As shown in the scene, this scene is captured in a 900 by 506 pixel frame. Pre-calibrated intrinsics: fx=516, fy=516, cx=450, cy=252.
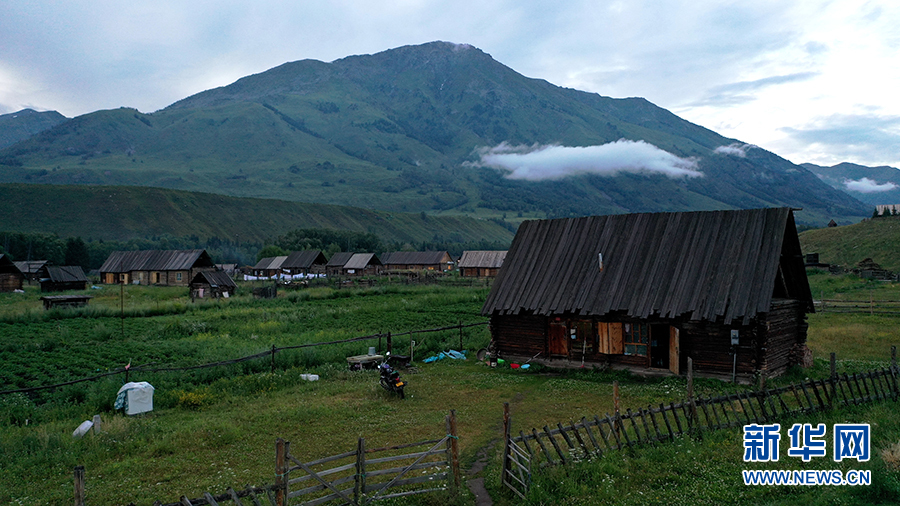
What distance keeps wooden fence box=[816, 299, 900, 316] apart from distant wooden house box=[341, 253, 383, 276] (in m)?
71.4

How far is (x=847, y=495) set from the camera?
870cm

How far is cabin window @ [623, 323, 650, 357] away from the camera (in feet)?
70.2

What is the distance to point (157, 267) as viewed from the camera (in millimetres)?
74250

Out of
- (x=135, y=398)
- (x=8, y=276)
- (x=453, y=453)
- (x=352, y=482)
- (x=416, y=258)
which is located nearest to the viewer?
(x=352, y=482)

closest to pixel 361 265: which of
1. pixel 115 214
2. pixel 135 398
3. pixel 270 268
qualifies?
pixel 270 268

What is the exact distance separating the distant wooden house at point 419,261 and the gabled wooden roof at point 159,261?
41.7m

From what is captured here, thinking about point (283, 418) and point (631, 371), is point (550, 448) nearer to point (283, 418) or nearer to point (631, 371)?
point (283, 418)

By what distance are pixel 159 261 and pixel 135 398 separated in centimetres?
6712

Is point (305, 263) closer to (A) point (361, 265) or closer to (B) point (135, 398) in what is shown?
(A) point (361, 265)

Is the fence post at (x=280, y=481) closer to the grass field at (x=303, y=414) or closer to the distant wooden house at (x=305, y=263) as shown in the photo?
the grass field at (x=303, y=414)

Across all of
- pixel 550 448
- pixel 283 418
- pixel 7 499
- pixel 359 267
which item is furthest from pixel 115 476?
pixel 359 267

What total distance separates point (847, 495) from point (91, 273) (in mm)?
118484

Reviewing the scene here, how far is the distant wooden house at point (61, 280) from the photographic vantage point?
2340 inches

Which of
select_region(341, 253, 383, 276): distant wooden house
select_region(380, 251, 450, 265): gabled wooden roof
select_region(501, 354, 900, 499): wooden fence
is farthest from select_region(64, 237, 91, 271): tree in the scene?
select_region(501, 354, 900, 499): wooden fence
